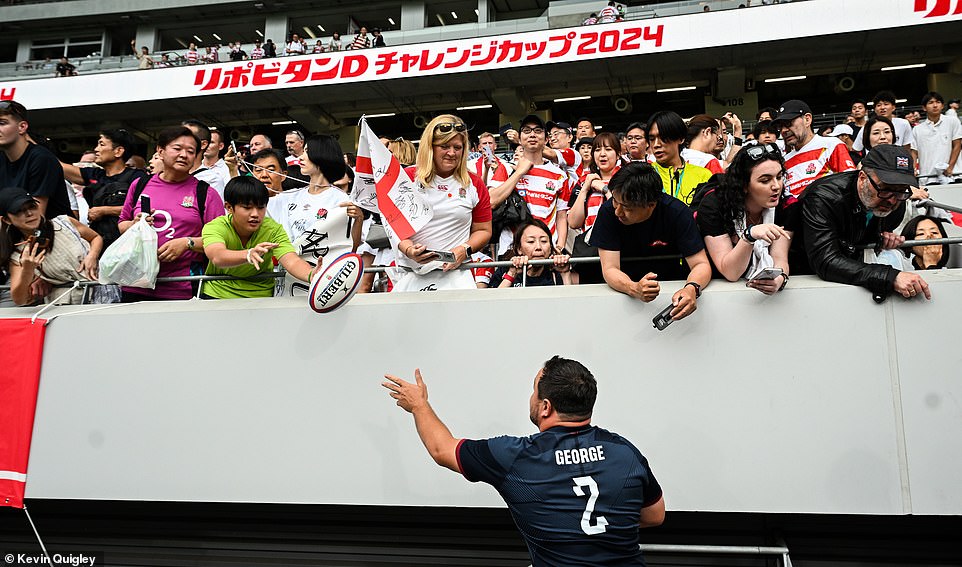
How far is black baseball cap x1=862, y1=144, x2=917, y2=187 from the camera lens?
317 cm

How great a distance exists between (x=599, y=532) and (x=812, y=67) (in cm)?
1917

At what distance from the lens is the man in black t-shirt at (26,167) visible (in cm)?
453

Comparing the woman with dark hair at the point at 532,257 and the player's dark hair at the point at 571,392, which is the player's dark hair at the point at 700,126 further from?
the player's dark hair at the point at 571,392

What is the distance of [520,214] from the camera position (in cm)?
515

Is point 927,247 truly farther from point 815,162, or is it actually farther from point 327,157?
point 327,157

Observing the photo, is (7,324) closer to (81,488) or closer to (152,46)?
(81,488)

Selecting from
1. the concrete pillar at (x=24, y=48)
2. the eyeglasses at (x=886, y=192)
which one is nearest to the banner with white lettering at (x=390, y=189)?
the eyeglasses at (x=886, y=192)

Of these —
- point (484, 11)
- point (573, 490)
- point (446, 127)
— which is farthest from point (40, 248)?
point (484, 11)

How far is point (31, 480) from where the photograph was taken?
4324 millimetres

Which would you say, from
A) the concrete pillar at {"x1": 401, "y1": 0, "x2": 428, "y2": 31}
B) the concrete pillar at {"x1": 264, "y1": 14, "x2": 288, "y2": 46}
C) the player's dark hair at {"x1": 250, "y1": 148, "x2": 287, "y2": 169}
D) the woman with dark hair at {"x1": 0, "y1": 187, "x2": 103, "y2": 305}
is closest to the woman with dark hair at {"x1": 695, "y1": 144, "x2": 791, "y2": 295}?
the player's dark hair at {"x1": 250, "y1": 148, "x2": 287, "y2": 169}

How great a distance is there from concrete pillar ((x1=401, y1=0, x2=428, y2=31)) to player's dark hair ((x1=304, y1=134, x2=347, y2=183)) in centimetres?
2107

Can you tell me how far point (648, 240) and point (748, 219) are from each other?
506 mm

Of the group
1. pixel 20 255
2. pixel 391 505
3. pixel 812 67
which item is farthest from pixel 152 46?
pixel 391 505

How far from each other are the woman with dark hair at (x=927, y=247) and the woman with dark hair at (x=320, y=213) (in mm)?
3522
